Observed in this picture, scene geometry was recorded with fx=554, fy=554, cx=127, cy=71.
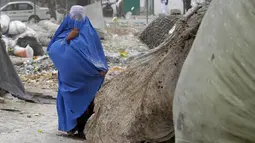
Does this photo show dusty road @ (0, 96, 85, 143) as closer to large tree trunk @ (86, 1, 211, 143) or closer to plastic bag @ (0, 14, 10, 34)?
large tree trunk @ (86, 1, 211, 143)

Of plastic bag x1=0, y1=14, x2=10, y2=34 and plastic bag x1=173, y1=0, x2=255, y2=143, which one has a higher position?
plastic bag x1=173, y1=0, x2=255, y2=143

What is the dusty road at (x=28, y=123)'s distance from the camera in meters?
6.11

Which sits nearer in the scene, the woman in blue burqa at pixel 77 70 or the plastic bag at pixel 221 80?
the plastic bag at pixel 221 80

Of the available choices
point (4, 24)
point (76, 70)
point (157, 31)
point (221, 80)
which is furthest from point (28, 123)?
point (157, 31)

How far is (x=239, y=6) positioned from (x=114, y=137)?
286cm

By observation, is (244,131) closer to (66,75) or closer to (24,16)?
(66,75)

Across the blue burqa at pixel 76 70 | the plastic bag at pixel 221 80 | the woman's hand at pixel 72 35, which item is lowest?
the blue burqa at pixel 76 70

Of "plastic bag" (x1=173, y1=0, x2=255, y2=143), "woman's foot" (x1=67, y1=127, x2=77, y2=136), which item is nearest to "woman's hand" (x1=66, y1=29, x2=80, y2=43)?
"woman's foot" (x1=67, y1=127, x2=77, y2=136)

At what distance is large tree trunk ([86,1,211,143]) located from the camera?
328cm

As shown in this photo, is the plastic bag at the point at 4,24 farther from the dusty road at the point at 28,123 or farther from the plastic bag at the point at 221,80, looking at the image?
the plastic bag at the point at 221,80

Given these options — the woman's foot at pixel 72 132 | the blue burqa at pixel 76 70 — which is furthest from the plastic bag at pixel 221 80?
the woman's foot at pixel 72 132

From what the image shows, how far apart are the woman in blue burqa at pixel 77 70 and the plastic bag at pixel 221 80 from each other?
14.5 ft

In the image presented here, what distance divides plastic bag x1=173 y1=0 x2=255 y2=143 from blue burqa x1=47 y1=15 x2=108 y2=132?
4.41 meters

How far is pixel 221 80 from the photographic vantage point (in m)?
1.65
